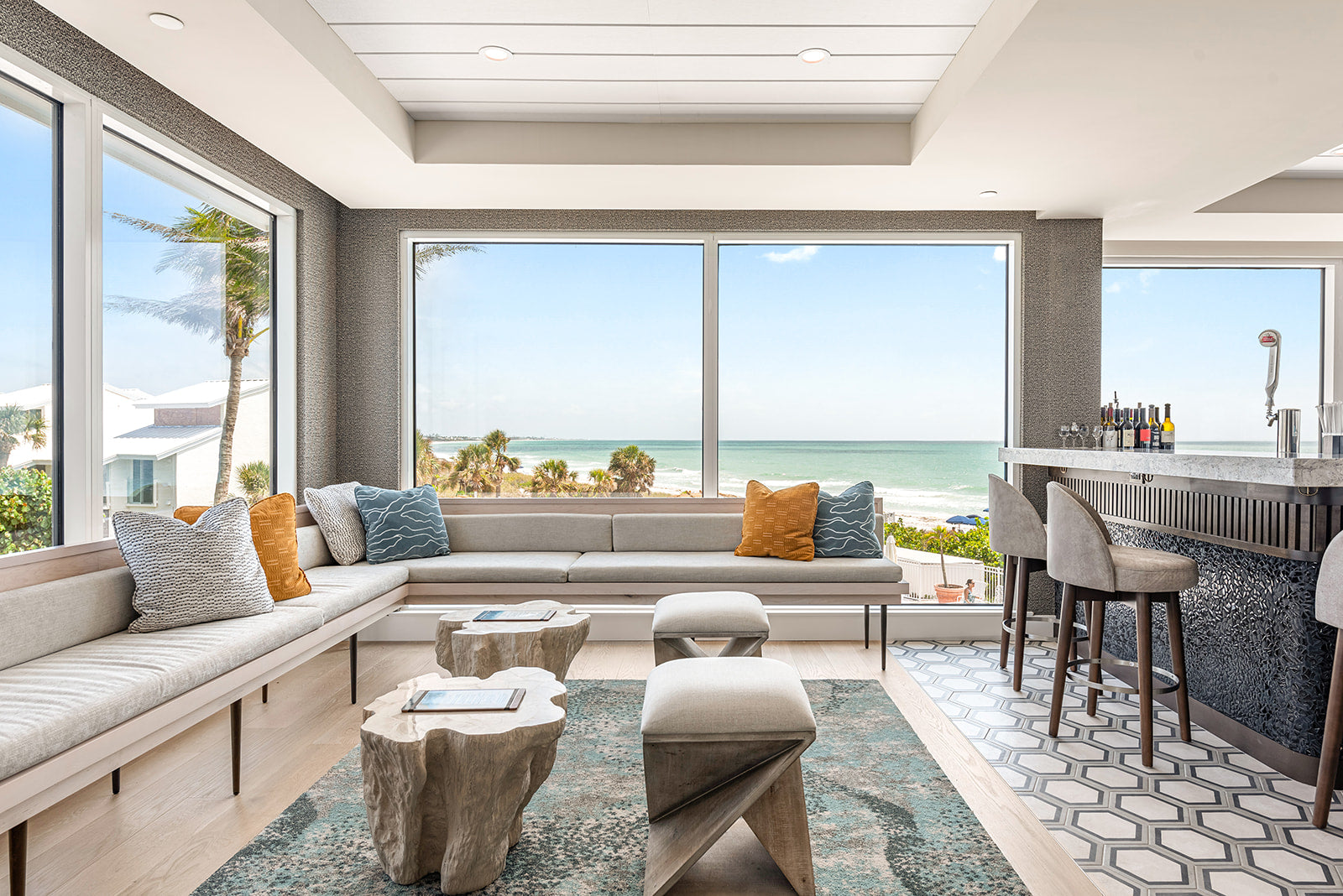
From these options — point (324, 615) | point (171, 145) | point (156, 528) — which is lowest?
point (324, 615)

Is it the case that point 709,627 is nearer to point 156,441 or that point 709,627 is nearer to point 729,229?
point 156,441

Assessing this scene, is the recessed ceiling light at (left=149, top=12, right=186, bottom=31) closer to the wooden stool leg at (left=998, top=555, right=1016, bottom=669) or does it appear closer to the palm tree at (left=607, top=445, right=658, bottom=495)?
the palm tree at (left=607, top=445, right=658, bottom=495)

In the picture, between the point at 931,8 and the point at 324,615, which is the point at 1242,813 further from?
the point at 324,615

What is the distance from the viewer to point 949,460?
18.2 m

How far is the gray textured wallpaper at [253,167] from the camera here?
2.58 m

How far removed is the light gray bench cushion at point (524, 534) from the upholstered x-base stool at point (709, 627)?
5.07 ft

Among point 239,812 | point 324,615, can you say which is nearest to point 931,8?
point 324,615

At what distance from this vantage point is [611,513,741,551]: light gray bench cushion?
4582 millimetres

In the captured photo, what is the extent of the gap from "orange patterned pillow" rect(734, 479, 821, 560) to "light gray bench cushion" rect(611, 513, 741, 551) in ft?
0.65

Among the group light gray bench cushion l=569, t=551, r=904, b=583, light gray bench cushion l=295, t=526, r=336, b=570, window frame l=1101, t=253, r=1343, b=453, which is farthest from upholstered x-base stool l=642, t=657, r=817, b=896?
window frame l=1101, t=253, r=1343, b=453

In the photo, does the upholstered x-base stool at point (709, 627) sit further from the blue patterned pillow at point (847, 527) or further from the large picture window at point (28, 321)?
the large picture window at point (28, 321)

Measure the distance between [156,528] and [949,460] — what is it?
17.6 m

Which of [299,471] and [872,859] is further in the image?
[299,471]

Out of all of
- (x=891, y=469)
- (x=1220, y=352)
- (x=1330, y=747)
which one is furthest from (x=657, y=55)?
(x=891, y=469)
